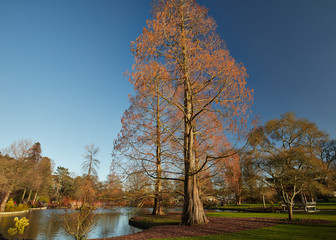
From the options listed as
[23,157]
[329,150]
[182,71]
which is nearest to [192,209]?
[182,71]

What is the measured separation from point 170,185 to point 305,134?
23.9m

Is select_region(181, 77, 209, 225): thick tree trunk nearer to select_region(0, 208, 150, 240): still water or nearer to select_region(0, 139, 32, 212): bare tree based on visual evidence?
select_region(0, 208, 150, 240): still water

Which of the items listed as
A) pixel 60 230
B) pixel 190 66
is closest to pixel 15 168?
pixel 60 230

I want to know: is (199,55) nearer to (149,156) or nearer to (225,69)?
(225,69)

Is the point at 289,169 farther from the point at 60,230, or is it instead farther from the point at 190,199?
the point at 60,230

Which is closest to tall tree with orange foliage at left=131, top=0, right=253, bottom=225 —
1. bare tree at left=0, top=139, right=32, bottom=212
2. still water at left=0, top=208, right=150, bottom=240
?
still water at left=0, top=208, right=150, bottom=240

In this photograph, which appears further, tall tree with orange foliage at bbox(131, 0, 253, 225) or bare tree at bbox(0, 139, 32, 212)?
bare tree at bbox(0, 139, 32, 212)

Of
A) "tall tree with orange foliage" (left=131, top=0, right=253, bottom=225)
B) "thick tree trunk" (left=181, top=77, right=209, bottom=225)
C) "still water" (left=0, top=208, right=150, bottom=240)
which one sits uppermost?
"tall tree with orange foliage" (left=131, top=0, right=253, bottom=225)

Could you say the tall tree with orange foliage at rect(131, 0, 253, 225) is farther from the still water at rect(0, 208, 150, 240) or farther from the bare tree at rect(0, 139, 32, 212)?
the bare tree at rect(0, 139, 32, 212)

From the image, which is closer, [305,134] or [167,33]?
[167,33]

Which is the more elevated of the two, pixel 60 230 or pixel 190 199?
pixel 190 199

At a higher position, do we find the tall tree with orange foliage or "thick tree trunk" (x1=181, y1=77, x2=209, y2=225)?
the tall tree with orange foliage

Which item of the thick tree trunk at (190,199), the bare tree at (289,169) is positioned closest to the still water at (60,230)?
the thick tree trunk at (190,199)

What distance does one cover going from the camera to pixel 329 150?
35812 millimetres
